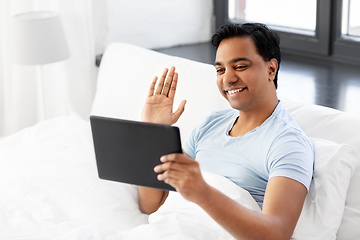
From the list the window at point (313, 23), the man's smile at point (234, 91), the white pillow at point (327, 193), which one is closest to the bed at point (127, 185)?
the white pillow at point (327, 193)

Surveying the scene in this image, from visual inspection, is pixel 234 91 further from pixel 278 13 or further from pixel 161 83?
pixel 278 13

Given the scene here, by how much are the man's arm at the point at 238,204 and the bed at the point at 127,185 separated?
0.43ft

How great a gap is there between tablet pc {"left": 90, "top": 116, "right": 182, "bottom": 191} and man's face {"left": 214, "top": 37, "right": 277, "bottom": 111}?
342 mm

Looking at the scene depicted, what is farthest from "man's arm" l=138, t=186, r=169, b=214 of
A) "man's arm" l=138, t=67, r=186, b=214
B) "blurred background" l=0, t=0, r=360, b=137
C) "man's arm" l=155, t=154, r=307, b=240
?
"blurred background" l=0, t=0, r=360, b=137

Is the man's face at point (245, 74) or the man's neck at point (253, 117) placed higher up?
the man's face at point (245, 74)

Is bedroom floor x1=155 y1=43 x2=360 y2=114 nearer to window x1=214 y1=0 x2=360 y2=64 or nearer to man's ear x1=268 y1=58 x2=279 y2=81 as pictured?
window x1=214 y1=0 x2=360 y2=64

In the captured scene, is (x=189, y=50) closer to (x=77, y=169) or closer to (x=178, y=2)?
(x=178, y=2)

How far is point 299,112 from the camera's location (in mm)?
1454

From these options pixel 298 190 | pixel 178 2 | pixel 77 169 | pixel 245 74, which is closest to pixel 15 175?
pixel 77 169

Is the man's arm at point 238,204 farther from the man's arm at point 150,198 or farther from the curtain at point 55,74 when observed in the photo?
the curtain at point 55,74

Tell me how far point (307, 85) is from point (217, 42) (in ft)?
2.55

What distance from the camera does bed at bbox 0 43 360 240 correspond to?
119 centimetres

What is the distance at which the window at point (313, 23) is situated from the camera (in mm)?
2109

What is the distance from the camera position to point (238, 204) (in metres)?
0.99
